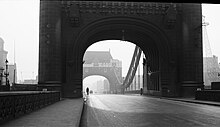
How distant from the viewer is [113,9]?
34781 millimetres

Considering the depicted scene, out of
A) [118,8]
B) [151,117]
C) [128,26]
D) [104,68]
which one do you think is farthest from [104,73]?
[151,117]

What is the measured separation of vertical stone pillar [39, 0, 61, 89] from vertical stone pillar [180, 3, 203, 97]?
44.2 feet

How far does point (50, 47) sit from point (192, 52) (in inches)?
593

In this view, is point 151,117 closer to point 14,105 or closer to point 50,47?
point 14,105

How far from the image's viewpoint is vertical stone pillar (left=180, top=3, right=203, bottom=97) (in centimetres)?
3384

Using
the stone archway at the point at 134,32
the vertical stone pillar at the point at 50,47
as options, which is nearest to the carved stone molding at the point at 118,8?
the stone archway at the point at 134,32

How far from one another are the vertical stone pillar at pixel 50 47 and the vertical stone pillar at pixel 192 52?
44.2ft

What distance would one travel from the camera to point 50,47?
1270 inches

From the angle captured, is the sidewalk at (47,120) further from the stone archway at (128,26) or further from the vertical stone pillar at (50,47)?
the stone archway at (128,26)

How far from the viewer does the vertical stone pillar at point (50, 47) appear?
32281 millimetres

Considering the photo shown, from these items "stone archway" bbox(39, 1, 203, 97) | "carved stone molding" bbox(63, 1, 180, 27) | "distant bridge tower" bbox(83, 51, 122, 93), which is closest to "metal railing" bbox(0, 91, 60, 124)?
"stone archway" bbox(39, 1, 203, 97)

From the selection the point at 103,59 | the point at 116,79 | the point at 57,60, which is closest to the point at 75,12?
the point at 57,60

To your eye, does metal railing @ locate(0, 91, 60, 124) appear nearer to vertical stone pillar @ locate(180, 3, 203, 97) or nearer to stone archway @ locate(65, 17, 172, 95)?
stone archway @ locate(65, 17, 172, 95)

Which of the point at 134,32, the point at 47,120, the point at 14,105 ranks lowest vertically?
the point at 47,120
